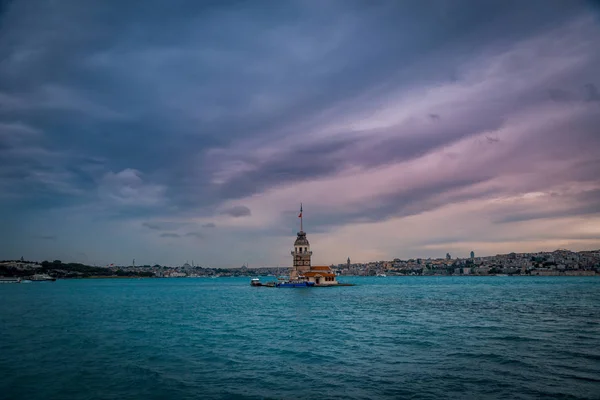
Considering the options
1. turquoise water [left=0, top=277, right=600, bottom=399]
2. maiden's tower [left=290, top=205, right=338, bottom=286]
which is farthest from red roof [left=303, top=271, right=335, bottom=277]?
turquoise water [left=0, top=277, right=600, bottom=399]

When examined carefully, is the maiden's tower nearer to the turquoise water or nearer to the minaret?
the minaret

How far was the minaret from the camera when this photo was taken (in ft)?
355

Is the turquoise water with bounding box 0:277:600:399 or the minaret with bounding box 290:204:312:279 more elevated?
the minaret with bounding box 290:204:312:279

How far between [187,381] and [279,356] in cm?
634

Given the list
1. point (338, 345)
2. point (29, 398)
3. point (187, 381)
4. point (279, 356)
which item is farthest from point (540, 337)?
point (29, 398)

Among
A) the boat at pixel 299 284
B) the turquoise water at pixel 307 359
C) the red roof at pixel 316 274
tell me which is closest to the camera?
the turquoise water at pixel 307 359

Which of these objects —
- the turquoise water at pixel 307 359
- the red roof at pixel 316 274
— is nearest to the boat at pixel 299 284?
the red roof at pixel 316 274

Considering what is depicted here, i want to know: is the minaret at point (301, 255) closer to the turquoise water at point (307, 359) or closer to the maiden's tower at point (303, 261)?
the maiden's tower at point (303, 261)

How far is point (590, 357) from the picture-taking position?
66.0ft

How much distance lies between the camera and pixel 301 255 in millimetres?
107875

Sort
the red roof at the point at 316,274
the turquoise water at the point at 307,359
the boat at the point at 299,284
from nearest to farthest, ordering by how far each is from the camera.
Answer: the turquoise water at the point at 307,359
the boat at the point at 299,284
the red roof at the point at 316,274

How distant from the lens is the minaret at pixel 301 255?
355 feet

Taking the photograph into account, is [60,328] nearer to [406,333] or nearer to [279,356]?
[279,356]

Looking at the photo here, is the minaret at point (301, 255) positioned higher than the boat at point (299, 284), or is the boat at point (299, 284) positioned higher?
the minaret at point (301, 255)
